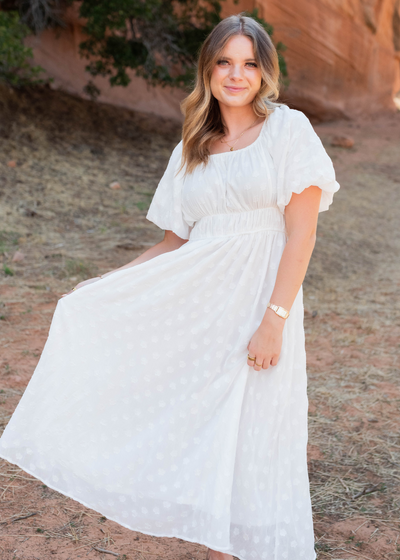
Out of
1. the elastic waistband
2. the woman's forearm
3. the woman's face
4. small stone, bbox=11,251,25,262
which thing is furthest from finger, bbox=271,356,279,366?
small stone, bbox=11,251,25,262

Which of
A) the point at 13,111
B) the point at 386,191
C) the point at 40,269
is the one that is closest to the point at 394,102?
the point at 386,191

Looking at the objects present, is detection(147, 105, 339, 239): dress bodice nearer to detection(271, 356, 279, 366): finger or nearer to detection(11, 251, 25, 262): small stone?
detection(271, 356, 279, 366): finger

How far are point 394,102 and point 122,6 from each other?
8975 mm

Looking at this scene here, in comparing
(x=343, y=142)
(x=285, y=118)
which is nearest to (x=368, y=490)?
(x=285, y=118)

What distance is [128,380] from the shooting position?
1.91 metres

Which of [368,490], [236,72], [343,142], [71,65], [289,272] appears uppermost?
[236,72]

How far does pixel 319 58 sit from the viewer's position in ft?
40.7

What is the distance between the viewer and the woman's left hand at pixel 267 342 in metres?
1.72

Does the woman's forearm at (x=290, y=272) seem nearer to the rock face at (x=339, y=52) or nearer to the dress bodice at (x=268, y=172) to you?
the dress bodice at (x=268, y=172)

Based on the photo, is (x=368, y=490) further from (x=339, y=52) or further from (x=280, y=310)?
(x=339, y=52)

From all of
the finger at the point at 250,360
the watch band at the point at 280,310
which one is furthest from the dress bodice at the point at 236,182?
the finger at the point at 250,360

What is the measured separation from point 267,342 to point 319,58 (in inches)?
473

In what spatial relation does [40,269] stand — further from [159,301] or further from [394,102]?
[394,102]

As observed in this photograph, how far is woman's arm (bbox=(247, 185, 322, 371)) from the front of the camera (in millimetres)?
1725
